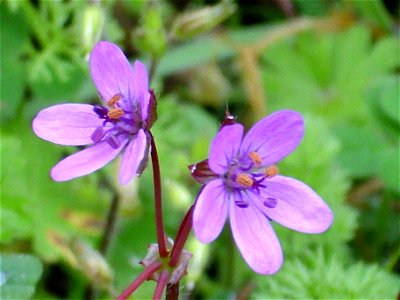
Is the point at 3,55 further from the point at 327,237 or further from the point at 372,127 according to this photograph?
the point at 372,127

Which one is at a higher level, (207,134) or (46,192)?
(207,134)

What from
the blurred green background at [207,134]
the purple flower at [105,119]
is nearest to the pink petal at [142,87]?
the purple flower at [105,119]

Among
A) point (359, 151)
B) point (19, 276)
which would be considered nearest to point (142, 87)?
point (19, 276)

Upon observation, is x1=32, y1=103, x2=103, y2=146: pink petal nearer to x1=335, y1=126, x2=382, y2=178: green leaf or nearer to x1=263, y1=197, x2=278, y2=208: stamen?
x1=263, y1=197, x2=278, y2=208: stamen

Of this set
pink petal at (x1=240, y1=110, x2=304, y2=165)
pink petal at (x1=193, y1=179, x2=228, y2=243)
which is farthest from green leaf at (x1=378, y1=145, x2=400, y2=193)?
pink petal at (x1=193, y1=179, x2=228, y2=243)

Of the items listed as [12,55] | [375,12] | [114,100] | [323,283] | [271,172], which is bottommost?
[323,283]

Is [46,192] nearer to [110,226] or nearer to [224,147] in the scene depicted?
[110,226]

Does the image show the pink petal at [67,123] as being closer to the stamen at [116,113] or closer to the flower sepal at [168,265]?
the stamen at [116,113]
